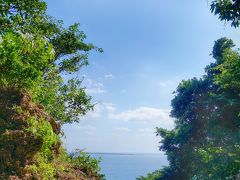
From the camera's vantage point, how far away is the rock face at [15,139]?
34.0 ft

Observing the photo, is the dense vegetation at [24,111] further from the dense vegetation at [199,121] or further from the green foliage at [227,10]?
the dense vegetation at [199,121]

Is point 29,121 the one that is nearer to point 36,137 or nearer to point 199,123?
point 36,137

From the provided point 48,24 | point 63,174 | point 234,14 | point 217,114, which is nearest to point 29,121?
point 63,174

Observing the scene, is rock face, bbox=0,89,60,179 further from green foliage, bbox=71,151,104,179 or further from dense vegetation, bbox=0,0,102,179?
green foliage, bbox=71,151,104,179

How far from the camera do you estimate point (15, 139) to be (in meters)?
10.5

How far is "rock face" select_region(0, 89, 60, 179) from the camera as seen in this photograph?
1038cm

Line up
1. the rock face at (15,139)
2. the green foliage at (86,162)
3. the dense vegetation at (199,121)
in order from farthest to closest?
the dense vegetation at (199,121)
the green foliage at (86,162)
the rock face at (15,139)

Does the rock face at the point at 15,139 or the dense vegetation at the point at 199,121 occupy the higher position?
the dense vegetation at the point at 199,121

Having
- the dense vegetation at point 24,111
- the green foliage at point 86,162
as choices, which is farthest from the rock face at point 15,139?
the green foliage at point 86,162

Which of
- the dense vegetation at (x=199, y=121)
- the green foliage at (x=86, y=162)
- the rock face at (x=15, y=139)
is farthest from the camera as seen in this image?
the dense vegetation at (x=199, y=121)

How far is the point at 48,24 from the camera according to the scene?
82.6 ft

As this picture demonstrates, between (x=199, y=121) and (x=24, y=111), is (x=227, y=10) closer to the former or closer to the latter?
(x=24, y=111)

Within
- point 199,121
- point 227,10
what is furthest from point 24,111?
point 199,121

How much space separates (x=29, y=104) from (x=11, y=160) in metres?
2.35
